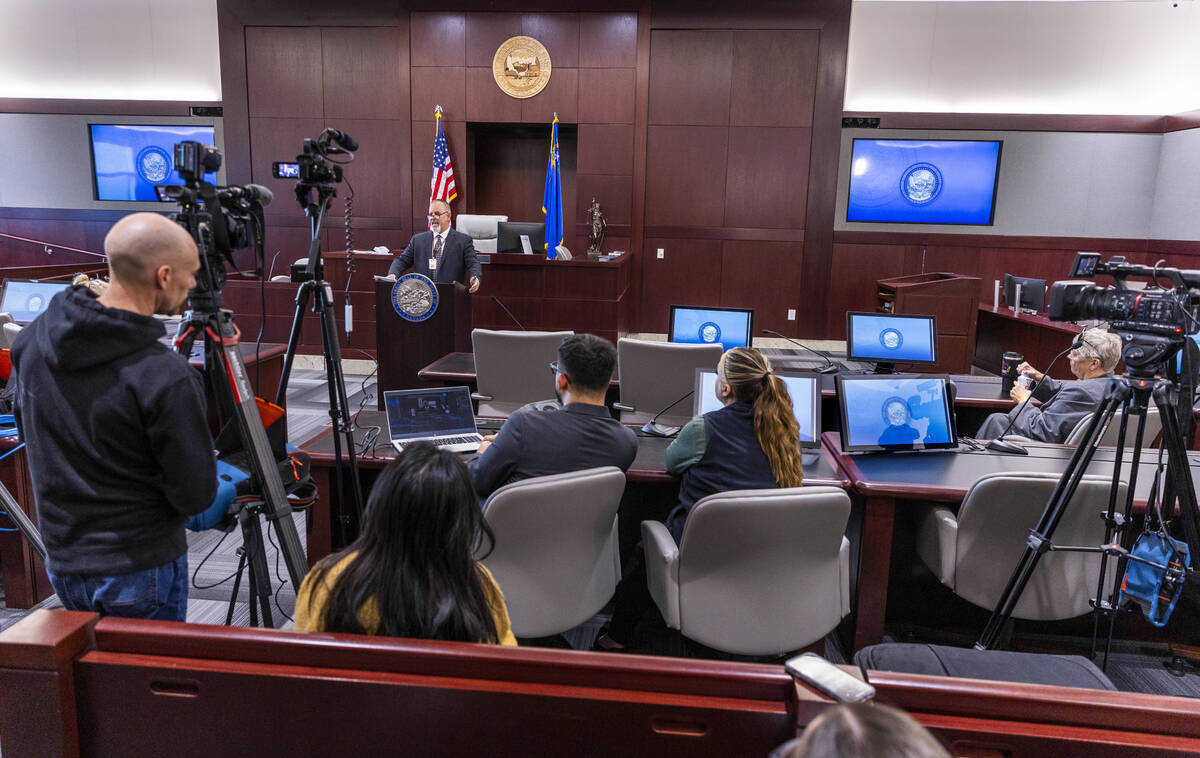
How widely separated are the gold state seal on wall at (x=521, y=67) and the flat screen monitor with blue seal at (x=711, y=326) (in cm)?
483

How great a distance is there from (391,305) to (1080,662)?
4.25 m

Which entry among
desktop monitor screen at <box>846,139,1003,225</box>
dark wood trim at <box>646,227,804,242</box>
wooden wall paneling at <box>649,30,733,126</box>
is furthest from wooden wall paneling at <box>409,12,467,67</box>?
desktop monitor screen at <box>846,139,1003,225</box>

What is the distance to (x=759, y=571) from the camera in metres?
1.97

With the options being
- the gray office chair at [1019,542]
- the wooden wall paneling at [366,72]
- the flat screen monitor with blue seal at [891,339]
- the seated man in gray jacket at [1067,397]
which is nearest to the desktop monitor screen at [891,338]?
the flat screen monitor with blue seal at [891,339]

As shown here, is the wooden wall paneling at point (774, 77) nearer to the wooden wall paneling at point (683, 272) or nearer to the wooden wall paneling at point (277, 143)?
the wooden wall paneling at point (683, 272)

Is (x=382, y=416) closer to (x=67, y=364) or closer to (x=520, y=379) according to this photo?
(x=520, y=379)

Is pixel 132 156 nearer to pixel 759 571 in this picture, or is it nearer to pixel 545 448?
pixel 545 448

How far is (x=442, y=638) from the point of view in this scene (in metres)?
1.19

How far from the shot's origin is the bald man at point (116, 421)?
1.42 metres

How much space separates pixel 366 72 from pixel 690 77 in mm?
3546

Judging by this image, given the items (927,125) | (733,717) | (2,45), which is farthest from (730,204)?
(2,45)

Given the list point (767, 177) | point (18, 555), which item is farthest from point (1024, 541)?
point (767, 177)

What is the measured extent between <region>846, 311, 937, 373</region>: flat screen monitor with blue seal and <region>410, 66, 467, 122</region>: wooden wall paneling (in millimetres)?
5633

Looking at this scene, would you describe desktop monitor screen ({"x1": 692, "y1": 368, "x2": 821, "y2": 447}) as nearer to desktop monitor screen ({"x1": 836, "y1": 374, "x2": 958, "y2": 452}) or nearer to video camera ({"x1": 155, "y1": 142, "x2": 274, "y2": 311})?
desktop monitor screen ({"x1": 836, "y1": 374, "x2": 958, "y2": 452})
